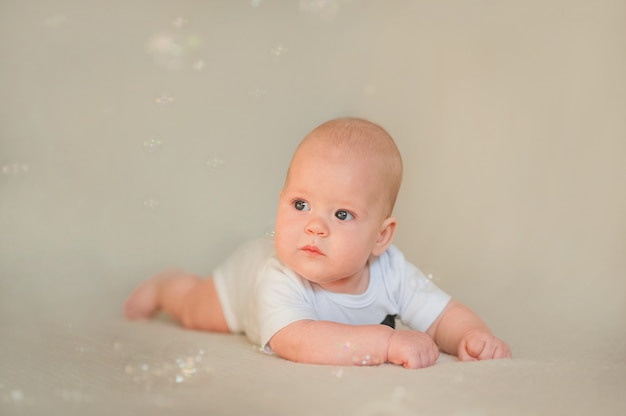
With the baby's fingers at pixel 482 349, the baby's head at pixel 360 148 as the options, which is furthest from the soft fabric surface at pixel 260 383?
the baby's head at pixel 360 148

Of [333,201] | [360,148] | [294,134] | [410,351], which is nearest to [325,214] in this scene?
[333,201]

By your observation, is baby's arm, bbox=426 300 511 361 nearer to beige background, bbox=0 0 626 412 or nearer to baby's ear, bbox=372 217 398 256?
baby's ear, bbox=372 217 398 256

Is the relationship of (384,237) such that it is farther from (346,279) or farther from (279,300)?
(279,300)

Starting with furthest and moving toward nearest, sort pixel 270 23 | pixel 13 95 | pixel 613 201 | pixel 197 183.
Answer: pixel 270 23
pixel 197 183
pixel 13 95
pixel 613 201

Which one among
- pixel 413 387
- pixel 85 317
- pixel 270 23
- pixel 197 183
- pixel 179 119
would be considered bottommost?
pixel 85 317

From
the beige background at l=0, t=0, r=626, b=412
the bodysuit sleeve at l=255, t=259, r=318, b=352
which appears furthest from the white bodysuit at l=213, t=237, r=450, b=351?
the beige background at l=0, t=0, r=626, b=412

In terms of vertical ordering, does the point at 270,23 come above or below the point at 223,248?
above

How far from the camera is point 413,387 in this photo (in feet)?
3.76

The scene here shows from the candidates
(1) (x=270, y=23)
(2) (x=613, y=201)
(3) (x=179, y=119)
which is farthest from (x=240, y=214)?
(2) (x=613, y=201)

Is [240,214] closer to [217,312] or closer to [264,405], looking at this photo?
[217,312]

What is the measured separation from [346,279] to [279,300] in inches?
6.4

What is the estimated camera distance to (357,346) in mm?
1303

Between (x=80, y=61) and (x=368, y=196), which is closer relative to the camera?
(x=368, y=196)

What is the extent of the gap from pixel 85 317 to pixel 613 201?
1198 millimetres
